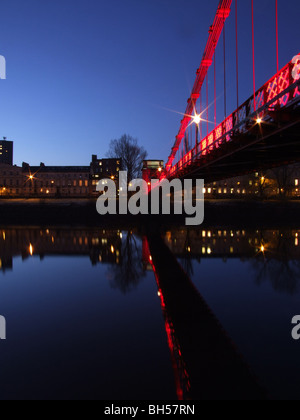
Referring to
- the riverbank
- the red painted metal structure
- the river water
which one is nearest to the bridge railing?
the river water

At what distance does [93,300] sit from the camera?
331 inches

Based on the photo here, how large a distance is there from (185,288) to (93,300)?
3.06m

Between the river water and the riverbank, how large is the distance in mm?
22990

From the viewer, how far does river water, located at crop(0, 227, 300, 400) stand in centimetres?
420

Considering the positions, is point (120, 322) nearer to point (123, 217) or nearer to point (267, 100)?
point (267, 100)

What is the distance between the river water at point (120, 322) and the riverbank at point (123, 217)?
2299 cm

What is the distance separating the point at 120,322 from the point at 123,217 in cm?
3125

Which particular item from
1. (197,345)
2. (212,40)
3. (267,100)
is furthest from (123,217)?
(197,345)

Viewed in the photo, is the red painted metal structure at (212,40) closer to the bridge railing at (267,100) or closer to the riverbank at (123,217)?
the bridge railing at (267,100)

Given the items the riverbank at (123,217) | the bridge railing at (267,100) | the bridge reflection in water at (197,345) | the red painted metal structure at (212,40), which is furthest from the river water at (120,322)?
the riverbank at (123,217)

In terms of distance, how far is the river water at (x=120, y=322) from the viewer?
13.8 ft

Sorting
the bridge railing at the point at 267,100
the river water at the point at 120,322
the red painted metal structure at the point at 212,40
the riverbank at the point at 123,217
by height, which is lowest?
the river water at the point at 120,322
